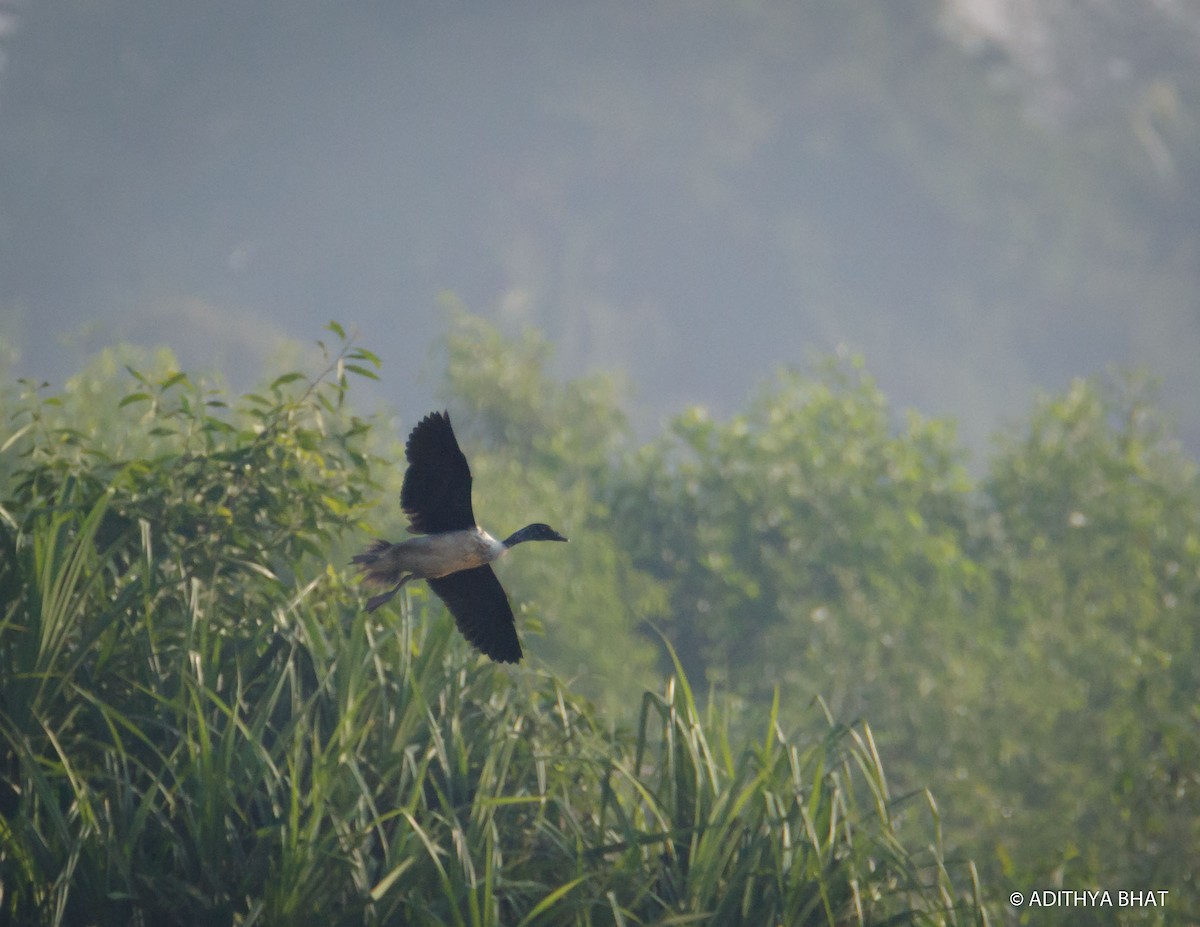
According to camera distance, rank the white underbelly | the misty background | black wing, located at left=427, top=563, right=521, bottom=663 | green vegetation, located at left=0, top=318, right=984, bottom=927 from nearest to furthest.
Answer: the white underbelly, black wing, located at left=427, top=563, right=521, bottom=663, green vegetation, located at left=0, top=318, right=984, bottom=927, the misty background

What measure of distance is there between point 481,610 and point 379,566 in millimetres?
342

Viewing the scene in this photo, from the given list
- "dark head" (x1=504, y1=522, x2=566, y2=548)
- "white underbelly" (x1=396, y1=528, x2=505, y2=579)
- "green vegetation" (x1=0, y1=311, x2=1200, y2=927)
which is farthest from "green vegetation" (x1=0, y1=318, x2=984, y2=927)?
"dark head" (x1=504, y1=522, x2=566, y2=548)

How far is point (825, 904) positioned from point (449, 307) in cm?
1876

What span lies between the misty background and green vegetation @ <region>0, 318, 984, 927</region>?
6150 cm

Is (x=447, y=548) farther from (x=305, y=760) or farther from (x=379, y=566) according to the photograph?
(x=305, y=760)

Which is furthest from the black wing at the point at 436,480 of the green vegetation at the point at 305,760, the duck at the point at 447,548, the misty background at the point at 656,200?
the misty background at the point at 656,200

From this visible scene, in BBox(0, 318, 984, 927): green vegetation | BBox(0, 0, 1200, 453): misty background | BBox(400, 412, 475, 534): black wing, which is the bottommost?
BBox(0, 318, 984, 927): green vegetation

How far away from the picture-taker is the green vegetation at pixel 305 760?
10.9ft

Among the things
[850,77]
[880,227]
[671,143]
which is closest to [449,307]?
[880,227]

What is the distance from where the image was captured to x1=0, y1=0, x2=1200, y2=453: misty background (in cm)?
8475

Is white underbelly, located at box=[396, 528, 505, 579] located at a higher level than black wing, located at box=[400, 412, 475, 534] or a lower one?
lower

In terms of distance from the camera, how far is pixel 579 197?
368 ft

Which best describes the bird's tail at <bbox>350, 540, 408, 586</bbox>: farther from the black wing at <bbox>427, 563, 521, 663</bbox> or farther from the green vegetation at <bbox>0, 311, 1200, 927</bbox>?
the green vegetation at <bbox>0, 311, 1200, 927</bbox>

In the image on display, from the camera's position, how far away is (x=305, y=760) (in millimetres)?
3846
